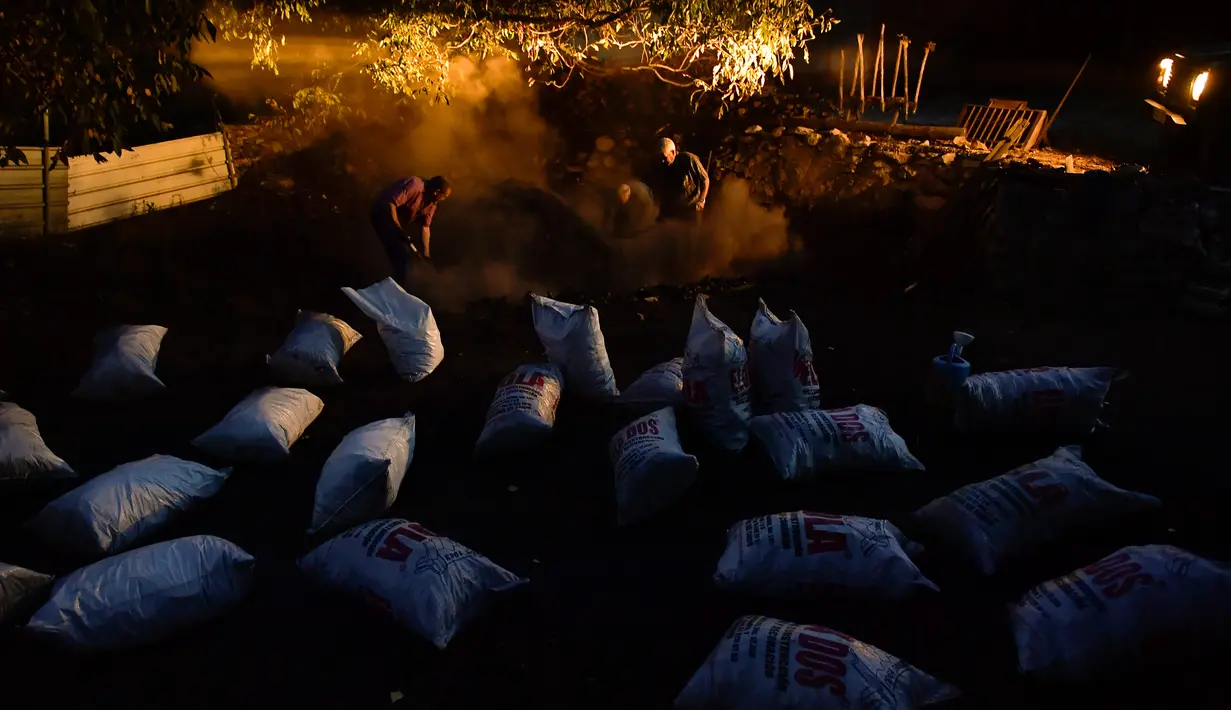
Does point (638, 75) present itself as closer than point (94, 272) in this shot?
No

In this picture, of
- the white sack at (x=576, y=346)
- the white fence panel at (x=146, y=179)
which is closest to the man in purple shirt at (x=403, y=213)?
the white sack at (x=576, y=346)

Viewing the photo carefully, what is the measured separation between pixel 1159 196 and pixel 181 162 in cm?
829

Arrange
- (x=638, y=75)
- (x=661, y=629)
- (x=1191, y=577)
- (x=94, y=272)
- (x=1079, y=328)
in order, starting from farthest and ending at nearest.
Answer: (x=638, y=75) < (x=94, y=272) < (x=1079, y=328) < (x=661, y=629) < (x=1191, y=577)


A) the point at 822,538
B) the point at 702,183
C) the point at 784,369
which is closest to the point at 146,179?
the point at 702,183

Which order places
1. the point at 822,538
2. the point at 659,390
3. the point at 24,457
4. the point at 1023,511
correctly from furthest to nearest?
the point at 659,390 < the point at 24,457 < the point at 1023,511 < the point at 822,538

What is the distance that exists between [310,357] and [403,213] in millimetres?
2087

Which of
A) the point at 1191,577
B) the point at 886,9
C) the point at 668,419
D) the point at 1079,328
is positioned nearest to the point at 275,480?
the point at 668,419

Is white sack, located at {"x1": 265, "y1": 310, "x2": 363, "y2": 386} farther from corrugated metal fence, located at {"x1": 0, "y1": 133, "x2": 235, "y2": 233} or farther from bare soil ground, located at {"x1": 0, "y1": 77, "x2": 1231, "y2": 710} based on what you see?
corrugated metal fence, located at {"x1": 0, "y1": 133, "x2": 235, "y2": 233}

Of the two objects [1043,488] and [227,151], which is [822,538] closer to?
[1043,488]

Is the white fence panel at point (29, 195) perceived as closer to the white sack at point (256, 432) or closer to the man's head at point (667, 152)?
the white sack at point (256, 432)

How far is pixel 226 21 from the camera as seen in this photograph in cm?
707

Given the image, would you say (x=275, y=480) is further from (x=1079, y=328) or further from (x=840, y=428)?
(x=1079, y=328)

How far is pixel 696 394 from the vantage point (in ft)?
12.2

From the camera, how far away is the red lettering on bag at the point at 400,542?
2.68m
